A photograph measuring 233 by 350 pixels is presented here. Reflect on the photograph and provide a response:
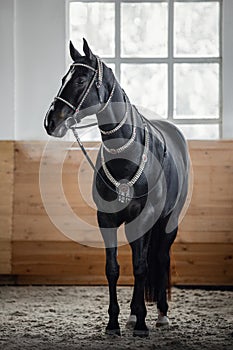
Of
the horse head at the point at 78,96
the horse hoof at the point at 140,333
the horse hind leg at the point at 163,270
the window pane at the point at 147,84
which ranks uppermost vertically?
the window pane at the point at 147,84

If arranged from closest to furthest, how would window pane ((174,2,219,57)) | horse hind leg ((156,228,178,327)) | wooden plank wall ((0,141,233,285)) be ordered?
horse hind leg ((156,228,178,327))
wooden plank wall ((0,141,233,285))
window pane ((174,2,219,57))

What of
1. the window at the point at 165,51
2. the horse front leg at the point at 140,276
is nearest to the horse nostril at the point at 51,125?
the horse front leg at the point at 140,276

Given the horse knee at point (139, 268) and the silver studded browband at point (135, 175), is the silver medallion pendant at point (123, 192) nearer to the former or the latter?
the silver studded browband at point (135, 175)

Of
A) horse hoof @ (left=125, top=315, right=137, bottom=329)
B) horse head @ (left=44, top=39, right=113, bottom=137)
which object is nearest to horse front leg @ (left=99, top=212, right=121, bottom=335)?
horse hoof @ (left=125, top=315, right=137, bottom=329)

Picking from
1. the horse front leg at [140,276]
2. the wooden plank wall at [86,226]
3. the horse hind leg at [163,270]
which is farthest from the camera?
the wooden plank wall at [86,226]

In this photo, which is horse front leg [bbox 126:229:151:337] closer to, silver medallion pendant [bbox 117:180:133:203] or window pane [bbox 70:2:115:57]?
silver medallion pendant [bbox 117:180:133:203]

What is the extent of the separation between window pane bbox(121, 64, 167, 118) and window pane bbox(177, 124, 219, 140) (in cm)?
22

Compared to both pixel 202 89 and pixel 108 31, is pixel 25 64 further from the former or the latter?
pixel 202 89

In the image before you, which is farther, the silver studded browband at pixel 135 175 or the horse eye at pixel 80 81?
the silver studded browband at pixel 135 175

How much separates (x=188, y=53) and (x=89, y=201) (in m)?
1.38

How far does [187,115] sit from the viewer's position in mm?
6324

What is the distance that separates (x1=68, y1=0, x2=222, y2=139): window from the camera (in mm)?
6297

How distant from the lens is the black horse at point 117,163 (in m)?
3.90

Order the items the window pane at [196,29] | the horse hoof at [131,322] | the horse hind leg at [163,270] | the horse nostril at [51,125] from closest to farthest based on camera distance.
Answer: the horse nostril at [51,125] → the horse hoof at [131,322] → the horse hind leg at [163,270] → the window pane at [196,29]
